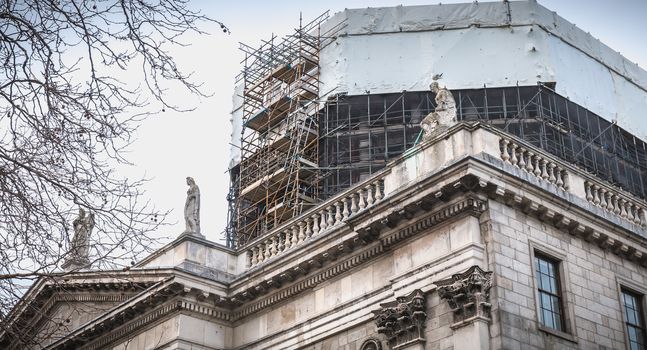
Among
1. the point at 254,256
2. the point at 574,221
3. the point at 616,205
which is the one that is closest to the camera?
the point at 574,221

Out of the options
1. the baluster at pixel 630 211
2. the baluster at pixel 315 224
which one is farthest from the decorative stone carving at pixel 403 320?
the baluster at pixel 630 211

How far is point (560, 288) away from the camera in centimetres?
2006

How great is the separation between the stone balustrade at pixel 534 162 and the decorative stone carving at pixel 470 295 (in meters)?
2.91

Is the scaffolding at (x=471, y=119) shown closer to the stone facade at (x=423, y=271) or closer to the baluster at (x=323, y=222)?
the stone facade at (x=423, y=271)

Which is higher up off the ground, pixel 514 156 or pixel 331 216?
pixel 331 216

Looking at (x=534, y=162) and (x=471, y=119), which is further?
(x=471, y=119)

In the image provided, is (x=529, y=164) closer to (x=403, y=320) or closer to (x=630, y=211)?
(x=630, y=211)

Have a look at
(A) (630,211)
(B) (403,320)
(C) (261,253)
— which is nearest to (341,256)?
(B) (403,320)

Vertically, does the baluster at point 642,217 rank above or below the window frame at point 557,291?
above

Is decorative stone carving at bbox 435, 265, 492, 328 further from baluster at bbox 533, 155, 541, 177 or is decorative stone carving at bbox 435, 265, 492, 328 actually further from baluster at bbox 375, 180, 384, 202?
baluster at bbox 375, 180, 384, 202

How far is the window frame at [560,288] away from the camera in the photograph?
62.9ft

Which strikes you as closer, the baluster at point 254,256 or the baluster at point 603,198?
the baluster at point 603,198

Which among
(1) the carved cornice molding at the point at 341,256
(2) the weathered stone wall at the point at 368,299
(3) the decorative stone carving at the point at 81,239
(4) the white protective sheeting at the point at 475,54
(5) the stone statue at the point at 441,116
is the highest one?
(4) the white protective sheeting at the point at 475,54

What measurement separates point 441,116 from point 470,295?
4528 mm
